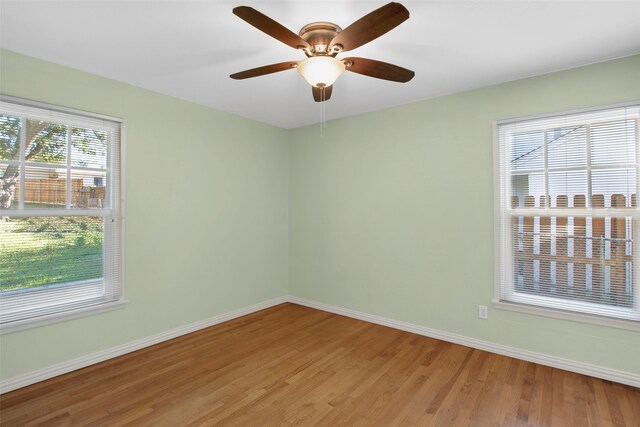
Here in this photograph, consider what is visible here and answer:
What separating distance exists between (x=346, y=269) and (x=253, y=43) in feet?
8.99

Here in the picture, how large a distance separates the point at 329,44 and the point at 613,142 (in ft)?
7.88

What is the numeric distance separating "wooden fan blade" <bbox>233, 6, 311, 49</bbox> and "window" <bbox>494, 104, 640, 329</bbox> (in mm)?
2169

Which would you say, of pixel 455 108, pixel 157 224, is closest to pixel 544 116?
pixel 455 108

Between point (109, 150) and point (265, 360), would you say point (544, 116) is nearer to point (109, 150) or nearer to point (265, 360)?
→ point (265, 360)

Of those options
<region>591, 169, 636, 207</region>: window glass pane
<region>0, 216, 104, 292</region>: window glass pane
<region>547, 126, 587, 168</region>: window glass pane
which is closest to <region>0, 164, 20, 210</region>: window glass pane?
<region>0, 216, 104, 292</region>: window glass pane

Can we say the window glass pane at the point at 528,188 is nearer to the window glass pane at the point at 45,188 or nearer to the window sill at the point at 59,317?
the window sill at the point at 59,317

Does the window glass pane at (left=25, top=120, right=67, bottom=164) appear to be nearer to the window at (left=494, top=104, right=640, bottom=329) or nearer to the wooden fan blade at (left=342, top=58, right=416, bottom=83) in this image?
the wooden fan blade at (left=342, top=58, right=416, bottom=83)

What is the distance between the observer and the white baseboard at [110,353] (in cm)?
240

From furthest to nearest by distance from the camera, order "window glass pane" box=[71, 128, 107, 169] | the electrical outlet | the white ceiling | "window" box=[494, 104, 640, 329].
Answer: the electrical outlet < "window glass pane" box=[71, 128, 107, 169] < "window" box=[494, 104, 640, 329] < the white ceiling

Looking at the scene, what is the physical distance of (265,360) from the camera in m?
2.83

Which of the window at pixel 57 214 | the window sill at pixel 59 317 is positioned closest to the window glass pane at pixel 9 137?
the window at pixel 57 214

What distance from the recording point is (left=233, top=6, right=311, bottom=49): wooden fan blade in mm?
1482

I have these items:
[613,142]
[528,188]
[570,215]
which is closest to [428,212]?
[528,188]

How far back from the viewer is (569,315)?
2.64 metres
